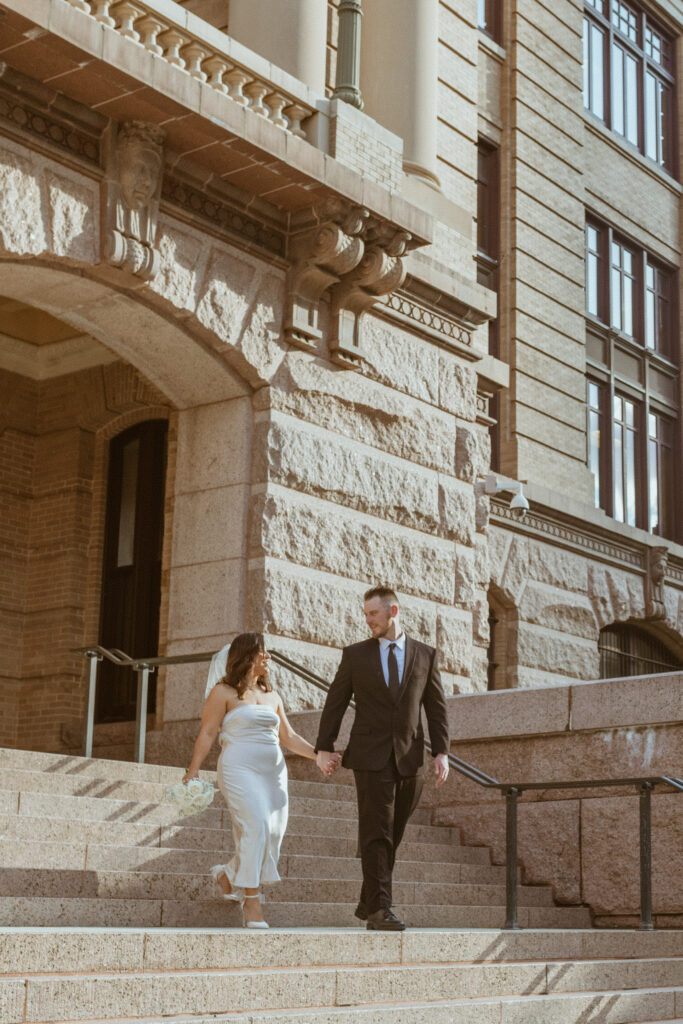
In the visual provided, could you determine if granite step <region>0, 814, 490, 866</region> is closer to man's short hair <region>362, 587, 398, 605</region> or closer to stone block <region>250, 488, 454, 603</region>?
man's short hair <region>362, 587, 398, 605</region>

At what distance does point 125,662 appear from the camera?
12.2 m

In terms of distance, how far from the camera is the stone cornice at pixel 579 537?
67.7 feet

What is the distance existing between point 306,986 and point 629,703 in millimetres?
5038

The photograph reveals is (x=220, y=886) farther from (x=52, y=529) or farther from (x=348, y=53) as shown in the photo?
(x=348, y=53)

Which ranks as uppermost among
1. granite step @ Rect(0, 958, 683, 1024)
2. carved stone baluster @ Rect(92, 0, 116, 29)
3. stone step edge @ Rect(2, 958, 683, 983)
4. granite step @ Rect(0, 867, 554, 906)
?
carved stone baluster @ Rect(92, 0, 116, 29)

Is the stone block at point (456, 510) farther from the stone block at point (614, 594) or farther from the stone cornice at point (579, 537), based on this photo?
the stone block at point (614, 594)

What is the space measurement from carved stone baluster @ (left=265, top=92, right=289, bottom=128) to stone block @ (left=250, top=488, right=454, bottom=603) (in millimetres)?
3429

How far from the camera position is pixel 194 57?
510 inches

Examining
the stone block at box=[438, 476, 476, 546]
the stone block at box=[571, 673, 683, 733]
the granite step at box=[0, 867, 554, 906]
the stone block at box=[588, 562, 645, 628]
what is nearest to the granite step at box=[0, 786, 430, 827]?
the granite step at box=[0, 867, 554, 906]

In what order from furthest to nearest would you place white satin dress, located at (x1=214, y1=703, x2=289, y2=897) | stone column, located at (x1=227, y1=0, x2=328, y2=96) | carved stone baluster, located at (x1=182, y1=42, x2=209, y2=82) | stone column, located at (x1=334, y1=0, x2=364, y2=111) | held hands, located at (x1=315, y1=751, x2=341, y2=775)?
stone column, located at (x1=227, y1=0, x2=328, y2=96) → stone column, located at (x1=334, y1=0, x2=364, y2=111) → carved stone baluster, located at (x1=182, y1=42, x2=209, y2=82) → held hands, located at (x1=315, y1=751, x2=341, y2=775) → white satin dress, located at (x1=214, y1=703, x2=289, y2=897)

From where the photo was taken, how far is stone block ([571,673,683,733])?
11.1 meters

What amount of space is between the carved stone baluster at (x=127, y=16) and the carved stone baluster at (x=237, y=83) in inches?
44.0

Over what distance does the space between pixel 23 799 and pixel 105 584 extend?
7203mm

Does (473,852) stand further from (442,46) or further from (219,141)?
(442,46)
